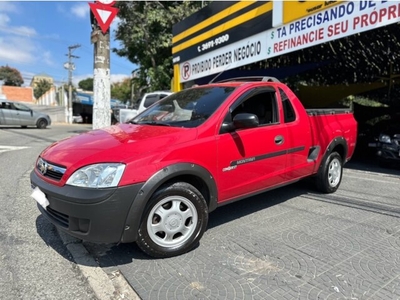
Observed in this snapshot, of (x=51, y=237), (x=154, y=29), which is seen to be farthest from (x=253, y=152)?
(x=154, y=29)

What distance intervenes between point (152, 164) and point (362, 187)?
445 centimetres

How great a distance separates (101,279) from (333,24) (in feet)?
21.7

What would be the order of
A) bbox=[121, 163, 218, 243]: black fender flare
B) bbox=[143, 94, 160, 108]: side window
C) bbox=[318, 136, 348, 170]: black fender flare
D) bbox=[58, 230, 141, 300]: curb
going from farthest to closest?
bbox=[143, 94, 160, 108]: side window, bbox=[318, 136, 348, 170]: black fender flare, bbox=[121, 163, 218, 243]: black fender flare, bbox=[58, 230, 141, 300]: curb

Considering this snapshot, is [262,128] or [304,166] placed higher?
[262,128]

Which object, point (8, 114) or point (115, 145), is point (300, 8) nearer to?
point (115, 145)

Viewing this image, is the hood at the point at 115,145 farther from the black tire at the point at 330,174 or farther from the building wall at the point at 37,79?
the building wall at the point at 37,79

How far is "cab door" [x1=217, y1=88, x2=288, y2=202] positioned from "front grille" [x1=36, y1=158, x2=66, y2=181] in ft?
5.07

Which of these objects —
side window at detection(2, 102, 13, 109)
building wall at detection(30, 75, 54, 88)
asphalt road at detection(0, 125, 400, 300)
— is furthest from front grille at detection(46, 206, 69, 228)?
building wall at detection(30, 75, 54, 88)

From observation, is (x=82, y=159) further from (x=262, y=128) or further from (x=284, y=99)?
(x=284, y=99)

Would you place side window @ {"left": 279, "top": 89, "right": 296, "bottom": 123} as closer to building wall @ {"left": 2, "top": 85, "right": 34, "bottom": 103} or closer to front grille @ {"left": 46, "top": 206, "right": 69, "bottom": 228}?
front grille @ {"left": 46, "top": 206, "right": 69, "bottom": 228}

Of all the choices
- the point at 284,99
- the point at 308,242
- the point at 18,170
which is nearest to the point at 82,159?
the point at 308,242

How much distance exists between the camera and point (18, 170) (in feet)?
22.5

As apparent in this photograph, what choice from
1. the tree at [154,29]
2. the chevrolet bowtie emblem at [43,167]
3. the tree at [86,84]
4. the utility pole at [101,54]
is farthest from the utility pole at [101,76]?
the tree at [86,84]

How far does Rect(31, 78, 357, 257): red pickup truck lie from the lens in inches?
111
